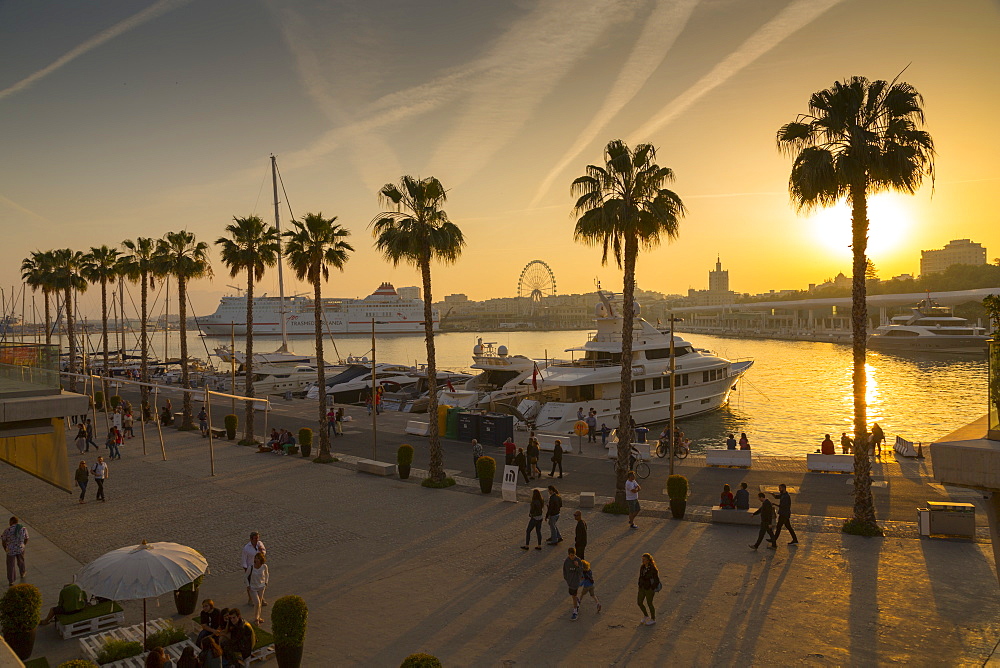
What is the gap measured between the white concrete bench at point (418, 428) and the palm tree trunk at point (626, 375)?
40.8ft

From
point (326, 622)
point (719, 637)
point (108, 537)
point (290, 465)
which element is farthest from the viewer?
point (290, 465)

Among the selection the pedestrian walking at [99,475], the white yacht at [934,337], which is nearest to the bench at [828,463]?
the pedestrian walking at [99,475]

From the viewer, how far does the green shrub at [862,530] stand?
1322 centimetres

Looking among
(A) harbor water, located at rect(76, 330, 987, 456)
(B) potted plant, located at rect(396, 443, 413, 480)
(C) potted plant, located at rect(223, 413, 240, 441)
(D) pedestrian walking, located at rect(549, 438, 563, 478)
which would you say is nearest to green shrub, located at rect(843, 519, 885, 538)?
(D) pedestrian walking, located at rect(549, 438, 563, 478)

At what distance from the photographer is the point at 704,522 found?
14.6 metres

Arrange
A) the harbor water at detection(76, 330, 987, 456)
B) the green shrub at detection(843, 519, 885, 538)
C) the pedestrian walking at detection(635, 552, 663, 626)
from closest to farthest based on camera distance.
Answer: the pedestrian walking at detection(635, 552, 663, 626) < the green shrub at detection(843, 519, 885, 538) < the harbor water at detection(76, 330, 987, 456)

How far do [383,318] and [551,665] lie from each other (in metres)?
165

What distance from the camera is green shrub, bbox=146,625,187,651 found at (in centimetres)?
855

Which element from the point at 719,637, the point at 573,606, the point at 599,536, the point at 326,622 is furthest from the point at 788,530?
the point at 326,622

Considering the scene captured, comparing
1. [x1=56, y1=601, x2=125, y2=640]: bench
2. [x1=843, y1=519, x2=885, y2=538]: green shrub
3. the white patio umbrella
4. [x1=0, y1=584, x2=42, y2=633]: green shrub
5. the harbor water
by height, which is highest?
the white patio umbrella

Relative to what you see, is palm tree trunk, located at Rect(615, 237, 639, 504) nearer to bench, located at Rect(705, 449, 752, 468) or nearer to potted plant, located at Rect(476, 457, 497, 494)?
potted plant, located at Rect(476, 457, 497, 494)

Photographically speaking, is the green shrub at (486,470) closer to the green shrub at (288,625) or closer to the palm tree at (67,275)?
the green shrub at (288,625)

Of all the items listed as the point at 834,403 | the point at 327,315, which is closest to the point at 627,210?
the point at 834,403

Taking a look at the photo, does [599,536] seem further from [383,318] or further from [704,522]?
[383,318]
